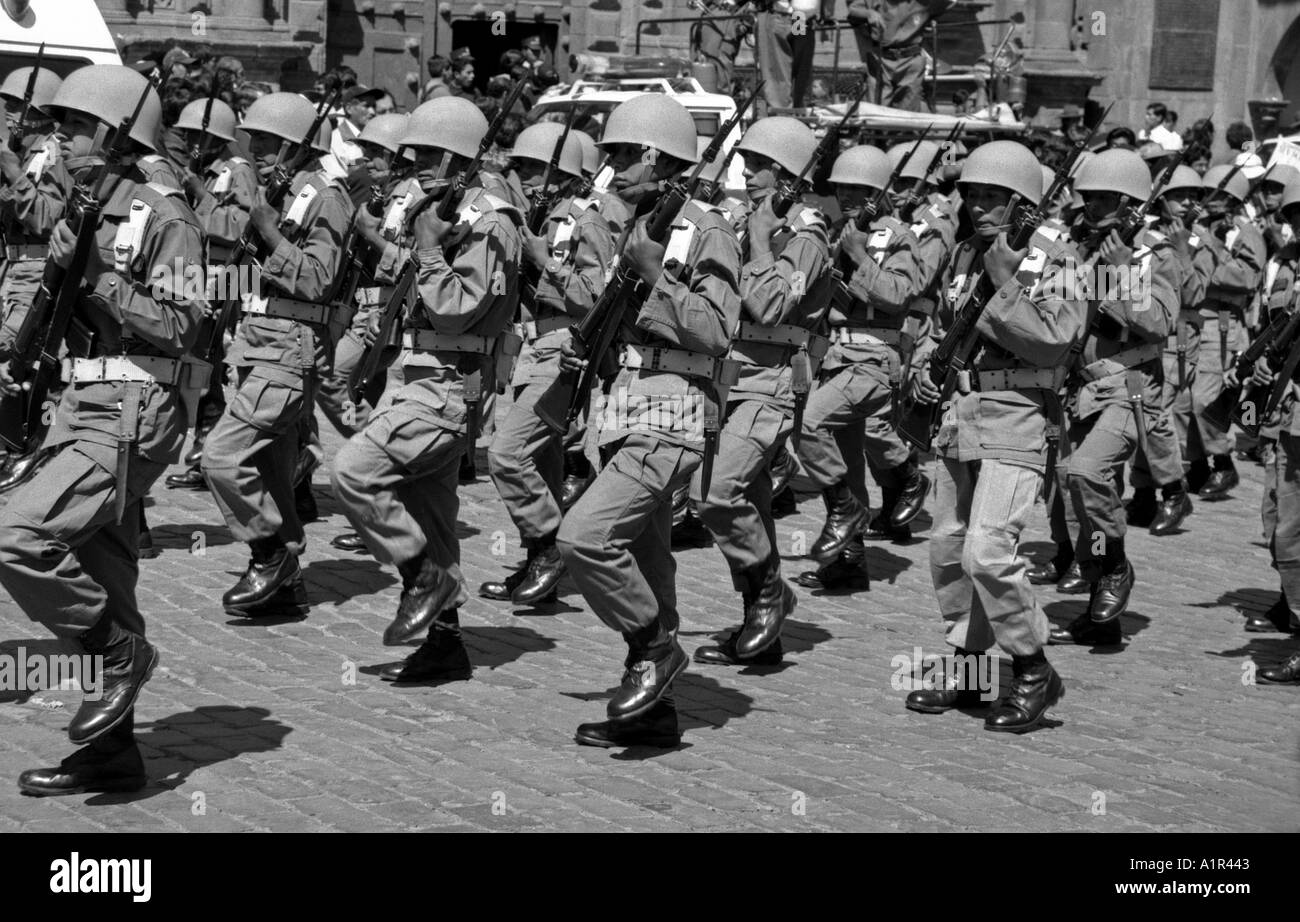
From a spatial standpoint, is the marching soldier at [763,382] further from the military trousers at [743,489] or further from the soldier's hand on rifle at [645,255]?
the soldier's hand on rifle at [645,255]

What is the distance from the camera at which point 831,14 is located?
856 inches

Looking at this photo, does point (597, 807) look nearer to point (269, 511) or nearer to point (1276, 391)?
point (269, 511)

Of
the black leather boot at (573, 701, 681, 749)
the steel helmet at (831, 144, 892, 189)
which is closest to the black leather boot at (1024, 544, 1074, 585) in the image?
the steel helmet at (831, 144, 892, 189)

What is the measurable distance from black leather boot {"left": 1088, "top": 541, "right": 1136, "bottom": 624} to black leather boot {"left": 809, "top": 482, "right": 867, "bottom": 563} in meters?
1.31

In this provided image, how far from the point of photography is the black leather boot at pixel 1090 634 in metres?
9.73

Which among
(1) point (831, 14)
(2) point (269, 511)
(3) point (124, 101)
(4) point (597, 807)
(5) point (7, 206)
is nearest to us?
(4) point (597, 807)

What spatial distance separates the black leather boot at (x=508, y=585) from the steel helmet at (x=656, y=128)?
286 cm

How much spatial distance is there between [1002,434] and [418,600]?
243 centimetres

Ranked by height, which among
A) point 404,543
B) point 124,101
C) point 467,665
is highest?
point 124,101

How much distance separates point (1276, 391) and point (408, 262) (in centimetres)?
403

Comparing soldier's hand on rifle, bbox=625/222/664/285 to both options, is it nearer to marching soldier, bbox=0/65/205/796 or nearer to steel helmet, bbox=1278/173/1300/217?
marching soldier, bbox=0/65/205/796

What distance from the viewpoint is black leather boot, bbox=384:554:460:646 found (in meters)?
8.20

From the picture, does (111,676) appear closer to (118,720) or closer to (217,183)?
(118,720)
